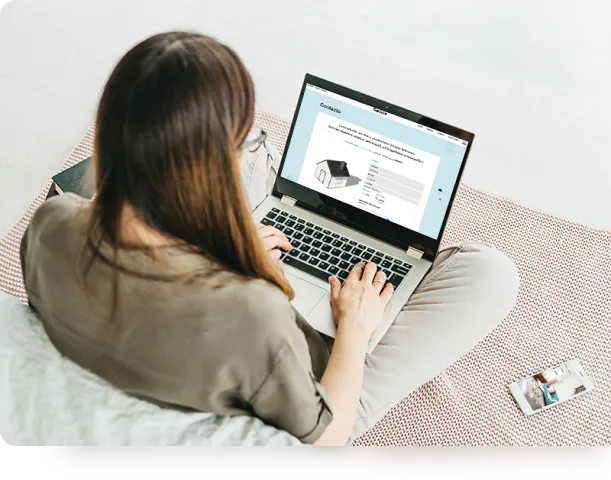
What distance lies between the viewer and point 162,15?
1.90 metres

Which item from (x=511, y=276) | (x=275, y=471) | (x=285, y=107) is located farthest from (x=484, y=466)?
(x=285, y=107)

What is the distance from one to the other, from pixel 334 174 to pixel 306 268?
7.1 inches

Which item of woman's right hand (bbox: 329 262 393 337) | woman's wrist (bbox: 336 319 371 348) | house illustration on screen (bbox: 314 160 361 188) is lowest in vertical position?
woman's wrist (bbox: 336 319 371 348)

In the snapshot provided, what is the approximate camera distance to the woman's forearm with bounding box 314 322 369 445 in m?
0.85

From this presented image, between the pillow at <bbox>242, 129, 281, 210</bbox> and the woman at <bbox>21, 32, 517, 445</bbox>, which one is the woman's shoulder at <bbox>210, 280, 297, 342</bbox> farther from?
the pillow at <bbox>242, 129, 281, 210</bbox>

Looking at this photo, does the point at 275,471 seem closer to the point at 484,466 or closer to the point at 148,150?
the point at 484,466

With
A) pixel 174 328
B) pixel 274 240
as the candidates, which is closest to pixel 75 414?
pixel 174 328

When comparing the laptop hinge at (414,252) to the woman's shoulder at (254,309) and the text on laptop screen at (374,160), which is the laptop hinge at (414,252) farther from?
the woman's shoulder at (254,309)

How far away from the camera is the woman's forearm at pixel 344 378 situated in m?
0.85

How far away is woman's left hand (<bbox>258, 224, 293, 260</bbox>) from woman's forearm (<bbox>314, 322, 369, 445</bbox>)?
0.21 meters

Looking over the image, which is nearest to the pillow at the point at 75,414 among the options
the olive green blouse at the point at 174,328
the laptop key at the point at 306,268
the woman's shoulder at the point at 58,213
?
the olive green blouse at the point at 174,328

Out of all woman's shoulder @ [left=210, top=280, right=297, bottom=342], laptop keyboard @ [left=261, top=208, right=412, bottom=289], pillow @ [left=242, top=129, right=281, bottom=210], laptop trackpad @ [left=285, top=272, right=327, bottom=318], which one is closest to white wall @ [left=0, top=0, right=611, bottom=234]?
pillow @ [left=242, top=129, right=281, bottom=210]

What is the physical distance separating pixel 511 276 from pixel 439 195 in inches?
8.3

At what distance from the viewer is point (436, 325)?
41.1 inches
